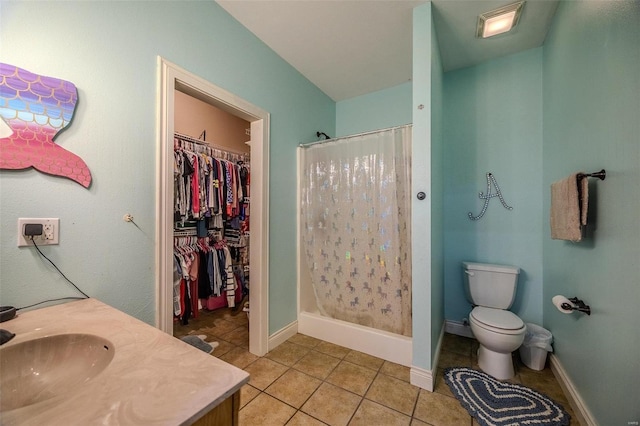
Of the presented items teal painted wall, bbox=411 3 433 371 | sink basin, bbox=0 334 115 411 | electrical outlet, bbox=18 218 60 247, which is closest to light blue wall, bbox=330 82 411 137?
teal painted wall, bbox=411 3 433 371

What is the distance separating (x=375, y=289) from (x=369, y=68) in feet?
6.88

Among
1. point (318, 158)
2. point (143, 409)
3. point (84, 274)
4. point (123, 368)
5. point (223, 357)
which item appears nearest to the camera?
point (143, 409)

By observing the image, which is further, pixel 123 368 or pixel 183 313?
pixel 183 313

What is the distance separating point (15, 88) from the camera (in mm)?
906

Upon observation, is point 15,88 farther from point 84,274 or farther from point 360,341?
point 360,341

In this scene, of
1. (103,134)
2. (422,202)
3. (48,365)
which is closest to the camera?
(48,365)

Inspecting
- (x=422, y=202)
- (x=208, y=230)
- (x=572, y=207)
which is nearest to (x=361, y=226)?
(x=422, y=202)

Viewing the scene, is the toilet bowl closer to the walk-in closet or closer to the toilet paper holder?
the toilet paper holder

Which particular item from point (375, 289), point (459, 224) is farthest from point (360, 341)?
point (459, 224)

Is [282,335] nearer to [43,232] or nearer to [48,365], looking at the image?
[48,365]

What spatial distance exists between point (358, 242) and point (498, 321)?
1.12 meters

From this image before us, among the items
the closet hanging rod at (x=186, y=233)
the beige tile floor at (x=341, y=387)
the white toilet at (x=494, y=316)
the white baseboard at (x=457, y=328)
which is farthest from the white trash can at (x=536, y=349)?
the closet hanging rod at (x=186, y=233)

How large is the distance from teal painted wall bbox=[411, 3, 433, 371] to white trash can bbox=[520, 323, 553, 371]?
2.70 ft

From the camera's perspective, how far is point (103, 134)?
3.73 ft
